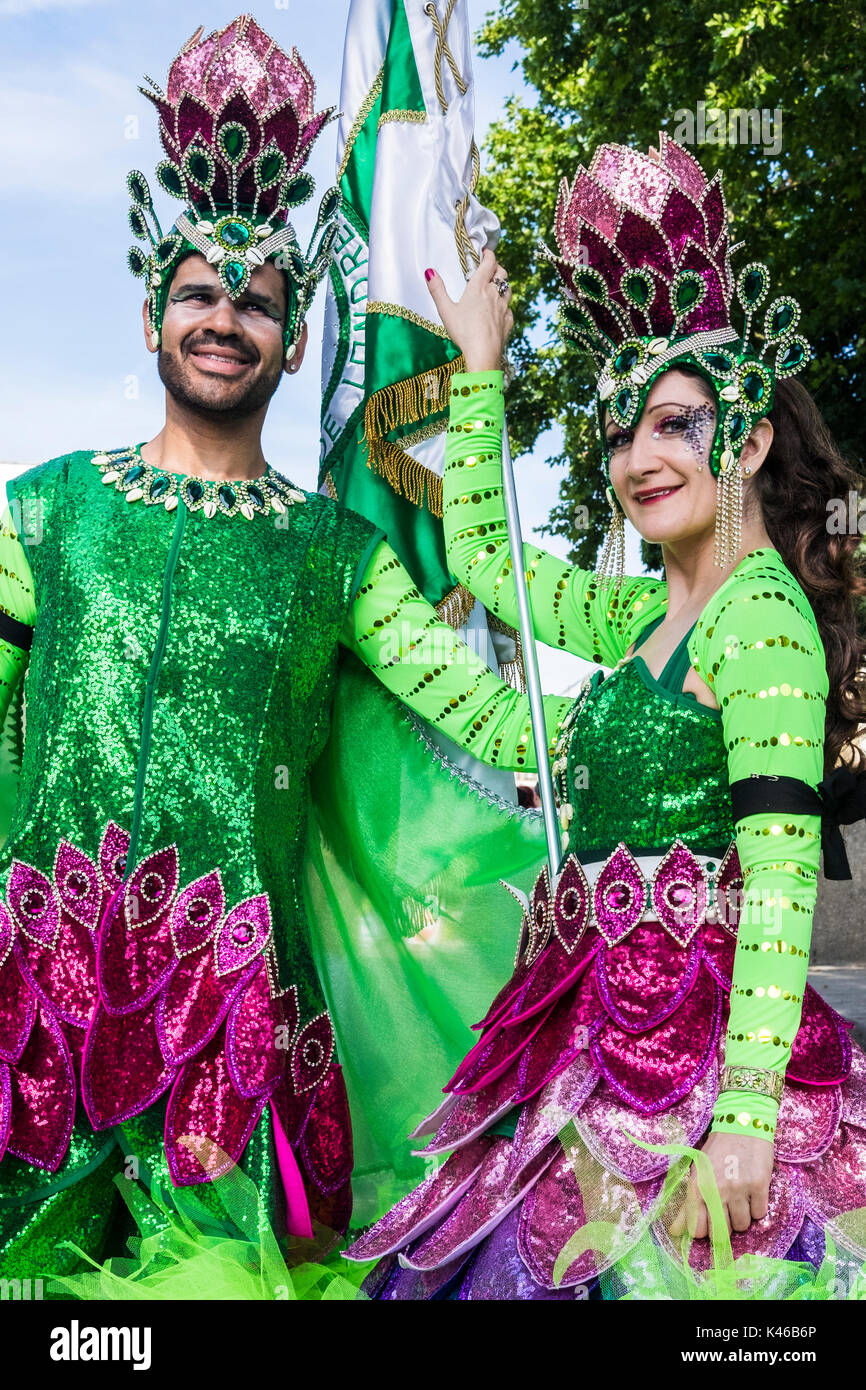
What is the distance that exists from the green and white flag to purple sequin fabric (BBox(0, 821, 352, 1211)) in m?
1.25

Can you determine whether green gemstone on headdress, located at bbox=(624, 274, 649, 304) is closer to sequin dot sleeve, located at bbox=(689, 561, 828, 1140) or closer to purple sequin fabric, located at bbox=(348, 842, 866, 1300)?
sequin dot sleeve, located at bbox=(689, 561, 828, 1140)

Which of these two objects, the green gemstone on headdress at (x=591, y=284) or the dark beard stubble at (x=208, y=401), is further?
the dark beard stubble at (x=208, y=401)

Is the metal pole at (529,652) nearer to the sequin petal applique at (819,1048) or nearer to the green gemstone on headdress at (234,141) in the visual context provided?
the sequin petal applique at (819,1048)

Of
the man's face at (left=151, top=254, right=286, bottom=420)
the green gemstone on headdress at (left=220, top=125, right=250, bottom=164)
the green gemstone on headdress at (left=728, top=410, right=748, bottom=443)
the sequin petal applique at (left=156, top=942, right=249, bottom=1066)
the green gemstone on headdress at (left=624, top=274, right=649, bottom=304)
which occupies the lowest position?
the sequin petal applique at (left=156, top=942, right=249, bottom=1066)

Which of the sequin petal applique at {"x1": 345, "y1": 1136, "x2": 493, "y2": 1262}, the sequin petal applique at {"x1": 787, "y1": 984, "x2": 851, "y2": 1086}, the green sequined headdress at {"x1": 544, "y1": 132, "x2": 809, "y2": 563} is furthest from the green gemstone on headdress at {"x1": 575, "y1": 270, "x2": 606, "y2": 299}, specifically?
the sequin petal applique at {"x1": 345, "y1": 1136, "x2": 493, "y2": 1262}

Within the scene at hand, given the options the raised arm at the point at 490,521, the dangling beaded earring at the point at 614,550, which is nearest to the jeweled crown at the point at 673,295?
the dangling beaded earring at the point at 614,550

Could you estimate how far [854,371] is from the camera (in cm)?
1005

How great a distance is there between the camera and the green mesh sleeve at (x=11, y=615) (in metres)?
3.07

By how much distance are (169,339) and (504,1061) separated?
5.46 feet

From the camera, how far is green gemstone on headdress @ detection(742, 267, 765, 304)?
2543mm

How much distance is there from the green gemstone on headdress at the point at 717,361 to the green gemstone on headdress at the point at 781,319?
121mm

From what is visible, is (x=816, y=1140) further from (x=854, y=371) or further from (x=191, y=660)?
(x=854, y=371)

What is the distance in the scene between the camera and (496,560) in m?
3.01
